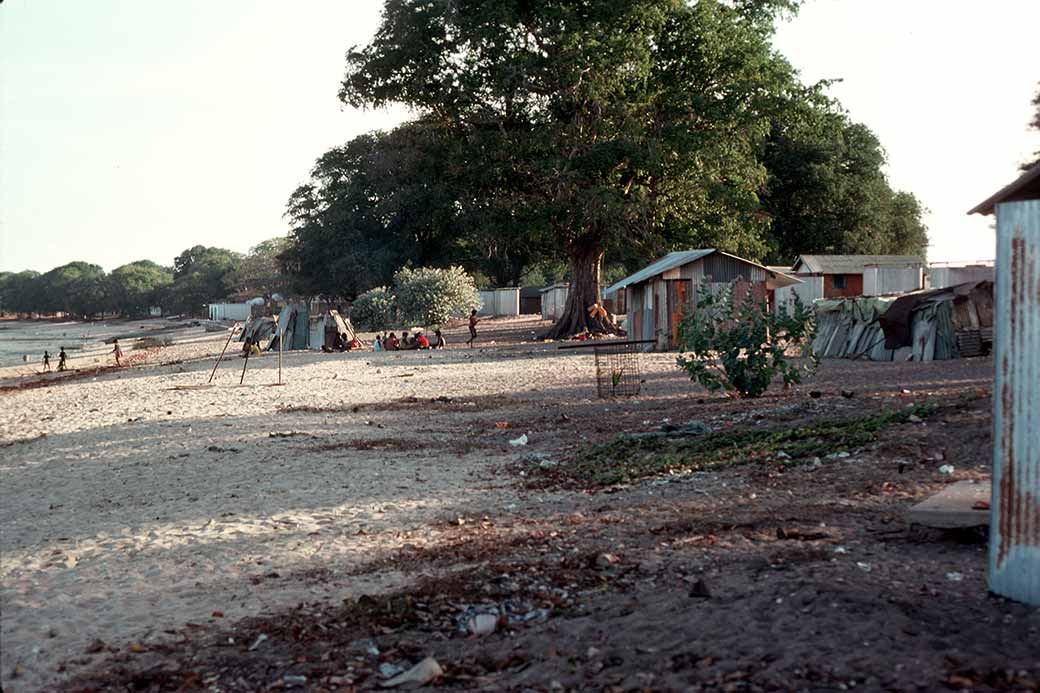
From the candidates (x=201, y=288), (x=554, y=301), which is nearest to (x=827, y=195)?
(x=554, y=301)

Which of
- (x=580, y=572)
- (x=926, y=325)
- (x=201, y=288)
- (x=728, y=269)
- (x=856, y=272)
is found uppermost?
(x=201, y=288)

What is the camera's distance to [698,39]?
1329 inches

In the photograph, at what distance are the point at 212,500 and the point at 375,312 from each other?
123 ft

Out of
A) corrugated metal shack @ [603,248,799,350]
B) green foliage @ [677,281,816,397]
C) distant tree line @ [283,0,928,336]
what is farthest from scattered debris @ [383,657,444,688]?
distant tree line @ [283,0,928,336]

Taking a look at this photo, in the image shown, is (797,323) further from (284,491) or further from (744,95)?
(744,95)

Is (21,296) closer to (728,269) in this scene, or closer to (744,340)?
(728,269)

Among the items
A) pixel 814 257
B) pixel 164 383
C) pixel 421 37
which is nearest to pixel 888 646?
pixel 164 383

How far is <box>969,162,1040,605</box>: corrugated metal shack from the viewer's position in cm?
479

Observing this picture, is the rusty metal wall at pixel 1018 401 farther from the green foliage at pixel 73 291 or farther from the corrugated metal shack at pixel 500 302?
the green foliage at pixel 73 291

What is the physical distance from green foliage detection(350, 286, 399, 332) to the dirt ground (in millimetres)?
33649

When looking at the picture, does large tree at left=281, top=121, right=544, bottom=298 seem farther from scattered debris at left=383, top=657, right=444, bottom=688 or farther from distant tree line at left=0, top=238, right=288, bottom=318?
scattered debris at left=383, top=657, right=444, bottom=688

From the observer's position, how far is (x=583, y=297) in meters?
38.9

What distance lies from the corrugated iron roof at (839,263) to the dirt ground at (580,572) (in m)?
40.5

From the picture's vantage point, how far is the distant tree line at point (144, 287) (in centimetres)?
10675
